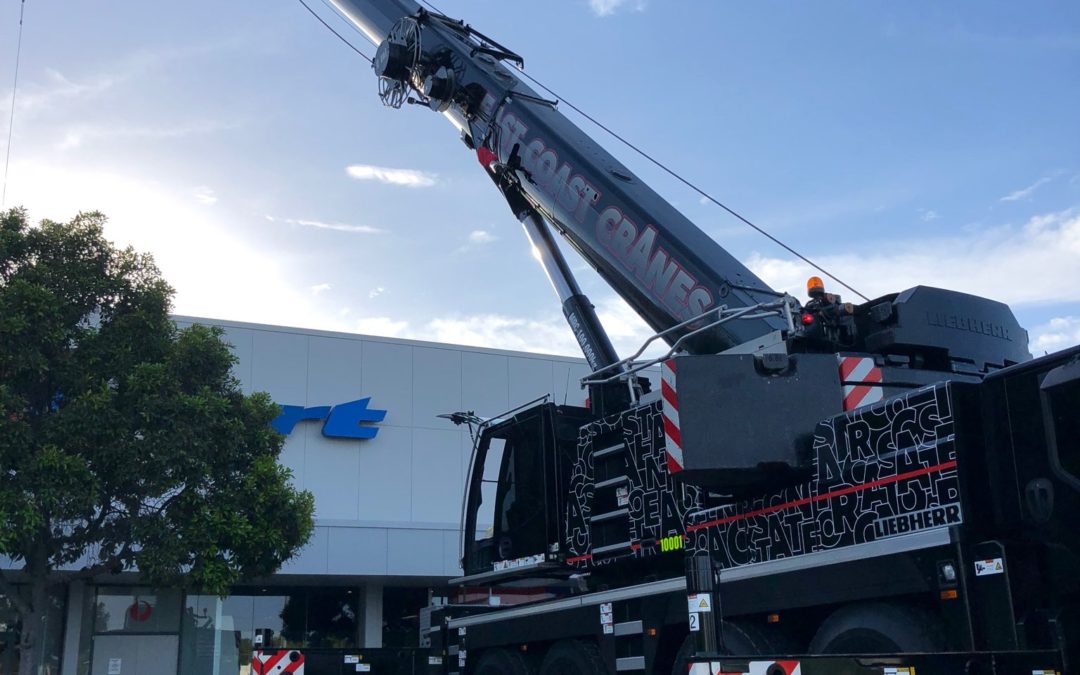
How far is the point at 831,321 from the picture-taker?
A: 351 inches

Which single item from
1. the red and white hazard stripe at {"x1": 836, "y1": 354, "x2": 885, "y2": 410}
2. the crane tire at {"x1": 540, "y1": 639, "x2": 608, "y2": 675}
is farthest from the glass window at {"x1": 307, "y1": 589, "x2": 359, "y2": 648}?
the red and white hazard stripe at {"x1": 836, "y1": 354, "x2": 885, "y2": 410}

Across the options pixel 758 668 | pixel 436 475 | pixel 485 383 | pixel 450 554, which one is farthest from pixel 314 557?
pixel 758 668

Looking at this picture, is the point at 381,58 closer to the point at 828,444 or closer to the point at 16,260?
the point at 16,260

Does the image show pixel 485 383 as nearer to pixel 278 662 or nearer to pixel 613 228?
pixel 278 662

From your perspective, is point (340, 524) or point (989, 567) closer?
point (989, 567)

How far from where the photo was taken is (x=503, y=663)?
11.6 meters

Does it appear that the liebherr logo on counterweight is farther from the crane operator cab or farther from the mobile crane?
the crane operator cab

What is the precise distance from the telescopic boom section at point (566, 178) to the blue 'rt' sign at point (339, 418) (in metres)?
11.6

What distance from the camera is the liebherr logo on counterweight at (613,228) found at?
10195 millimetres

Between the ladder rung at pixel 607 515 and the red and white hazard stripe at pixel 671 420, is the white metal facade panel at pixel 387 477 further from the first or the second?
the red and white hazard stripe at pixel 671 420

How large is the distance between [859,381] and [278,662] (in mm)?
8611

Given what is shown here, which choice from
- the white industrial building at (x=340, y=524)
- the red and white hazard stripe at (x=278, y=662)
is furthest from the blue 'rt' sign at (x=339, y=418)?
the red and white hazard stripe at (x=278, y=662)

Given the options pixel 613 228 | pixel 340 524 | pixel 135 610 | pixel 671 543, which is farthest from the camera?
pixel 135 610

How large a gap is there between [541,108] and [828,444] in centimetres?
644
